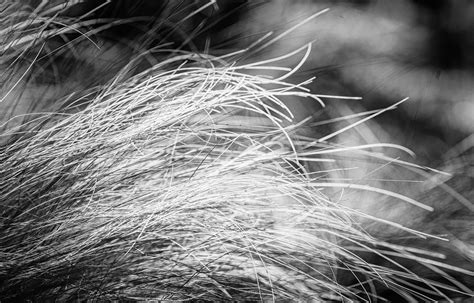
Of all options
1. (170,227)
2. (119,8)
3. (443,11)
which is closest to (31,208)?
(170,227)

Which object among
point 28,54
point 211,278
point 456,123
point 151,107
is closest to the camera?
point 211,278

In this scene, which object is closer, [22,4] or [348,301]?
[348,301]

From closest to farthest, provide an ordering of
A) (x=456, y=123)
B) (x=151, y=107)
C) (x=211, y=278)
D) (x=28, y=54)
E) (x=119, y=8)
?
(x=211, y=278) → (x=151, y=107) → (x=28, y=54) → (x=119, y=8) → (x=456, y=123)

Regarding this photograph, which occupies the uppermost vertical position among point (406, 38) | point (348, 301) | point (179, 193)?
point (179, 193)

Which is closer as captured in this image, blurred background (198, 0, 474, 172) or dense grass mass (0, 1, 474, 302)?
dense grass mass (0, 1, 474, 302)

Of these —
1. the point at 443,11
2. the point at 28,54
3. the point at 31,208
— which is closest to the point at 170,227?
the point at 31,208

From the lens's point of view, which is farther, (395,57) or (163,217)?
(395,57)

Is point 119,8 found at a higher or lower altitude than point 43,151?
higher

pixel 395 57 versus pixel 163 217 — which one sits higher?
pixel 163 217

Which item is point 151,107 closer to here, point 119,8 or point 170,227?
point 170,227

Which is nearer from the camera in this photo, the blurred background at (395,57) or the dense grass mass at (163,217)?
the dense grass mass at (163,217)

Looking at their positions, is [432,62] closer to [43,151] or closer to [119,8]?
[119,8]
